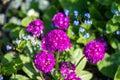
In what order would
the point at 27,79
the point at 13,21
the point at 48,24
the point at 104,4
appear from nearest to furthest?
the point at 27,79 → the point at 104,4 → the point at 48,24 → the point at 13,21

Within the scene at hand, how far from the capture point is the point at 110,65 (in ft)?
12.1

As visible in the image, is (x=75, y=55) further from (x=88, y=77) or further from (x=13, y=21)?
(x=13, y=21)

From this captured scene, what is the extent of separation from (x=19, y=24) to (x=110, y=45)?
1.17m

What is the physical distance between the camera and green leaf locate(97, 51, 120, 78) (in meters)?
3.67

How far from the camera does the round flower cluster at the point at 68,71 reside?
3.21 m

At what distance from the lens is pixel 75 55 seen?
375 centimetres

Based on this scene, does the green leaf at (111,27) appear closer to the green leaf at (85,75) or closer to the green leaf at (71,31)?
the green leaf at (71,31)

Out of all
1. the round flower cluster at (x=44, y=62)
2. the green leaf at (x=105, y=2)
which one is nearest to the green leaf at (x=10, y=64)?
the round flower cluster at (x=44, y=62)

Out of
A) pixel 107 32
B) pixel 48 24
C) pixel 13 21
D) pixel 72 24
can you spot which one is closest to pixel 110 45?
pixel 107 32

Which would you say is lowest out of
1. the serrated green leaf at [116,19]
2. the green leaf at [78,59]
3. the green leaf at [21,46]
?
the green leaf at [78,59]

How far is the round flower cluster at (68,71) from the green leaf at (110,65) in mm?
473

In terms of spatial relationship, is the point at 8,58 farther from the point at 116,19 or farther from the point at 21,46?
the point at 116,19

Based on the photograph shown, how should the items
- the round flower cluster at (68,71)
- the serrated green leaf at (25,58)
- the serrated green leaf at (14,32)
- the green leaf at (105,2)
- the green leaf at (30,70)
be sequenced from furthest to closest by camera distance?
the serrated green leaf at (14,32) → the green leaf at (105,2) → the serrated green leaf at (25,58) → the green leaf at (30,70) → the round flower cluster at (68,71)

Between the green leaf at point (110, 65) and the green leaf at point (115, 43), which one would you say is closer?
the green leaf at point (110, 65)
